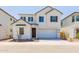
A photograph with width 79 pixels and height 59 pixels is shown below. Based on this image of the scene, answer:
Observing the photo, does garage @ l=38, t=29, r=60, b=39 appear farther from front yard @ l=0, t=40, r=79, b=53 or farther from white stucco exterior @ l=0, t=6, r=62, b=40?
front yard @ l=0, t=40, r=79, b=53

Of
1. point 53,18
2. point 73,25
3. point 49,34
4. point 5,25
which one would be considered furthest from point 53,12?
point 5,25

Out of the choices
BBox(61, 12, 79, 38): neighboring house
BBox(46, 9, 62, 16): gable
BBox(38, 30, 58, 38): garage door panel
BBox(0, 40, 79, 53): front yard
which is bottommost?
BBox(0, 40, 79, 53): front yard

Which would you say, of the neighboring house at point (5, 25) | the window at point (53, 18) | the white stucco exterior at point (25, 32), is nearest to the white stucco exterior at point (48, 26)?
the window at point (53, 18)

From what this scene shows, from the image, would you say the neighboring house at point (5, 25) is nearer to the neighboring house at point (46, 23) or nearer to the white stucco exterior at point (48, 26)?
the neighboring house at point (46, 23)

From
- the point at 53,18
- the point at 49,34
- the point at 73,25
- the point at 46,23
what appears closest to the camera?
the point at 73,25

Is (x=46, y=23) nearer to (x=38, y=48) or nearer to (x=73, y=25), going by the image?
(x=73, y=25)

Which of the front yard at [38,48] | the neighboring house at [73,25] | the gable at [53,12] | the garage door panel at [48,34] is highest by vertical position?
the gable at [53,12]

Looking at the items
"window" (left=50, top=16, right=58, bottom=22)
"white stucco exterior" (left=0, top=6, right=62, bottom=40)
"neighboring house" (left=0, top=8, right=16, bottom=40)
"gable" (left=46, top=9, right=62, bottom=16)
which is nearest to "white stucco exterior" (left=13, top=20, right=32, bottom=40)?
"white stucco exterior" (left=0, top=6, right=62, bottom=40)

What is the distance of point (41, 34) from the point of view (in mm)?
23766

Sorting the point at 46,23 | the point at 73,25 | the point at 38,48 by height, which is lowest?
the point at 38,48

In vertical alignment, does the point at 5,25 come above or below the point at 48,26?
above

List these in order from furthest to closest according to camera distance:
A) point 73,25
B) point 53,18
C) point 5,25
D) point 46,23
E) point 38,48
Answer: point 46,23
point 53,18
point 73,25
point 5,25
point 38,48

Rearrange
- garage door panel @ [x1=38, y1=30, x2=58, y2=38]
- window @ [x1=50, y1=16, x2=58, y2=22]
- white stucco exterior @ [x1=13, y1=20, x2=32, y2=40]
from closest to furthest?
white stucco exterior @ [x1=13, y1=20, x2=32, y2=40]
garage door panel @ [x1=38, y1=30, x2=58, y2=38]
window @ [x1=50, y1=16, x2=58, y2=22]
